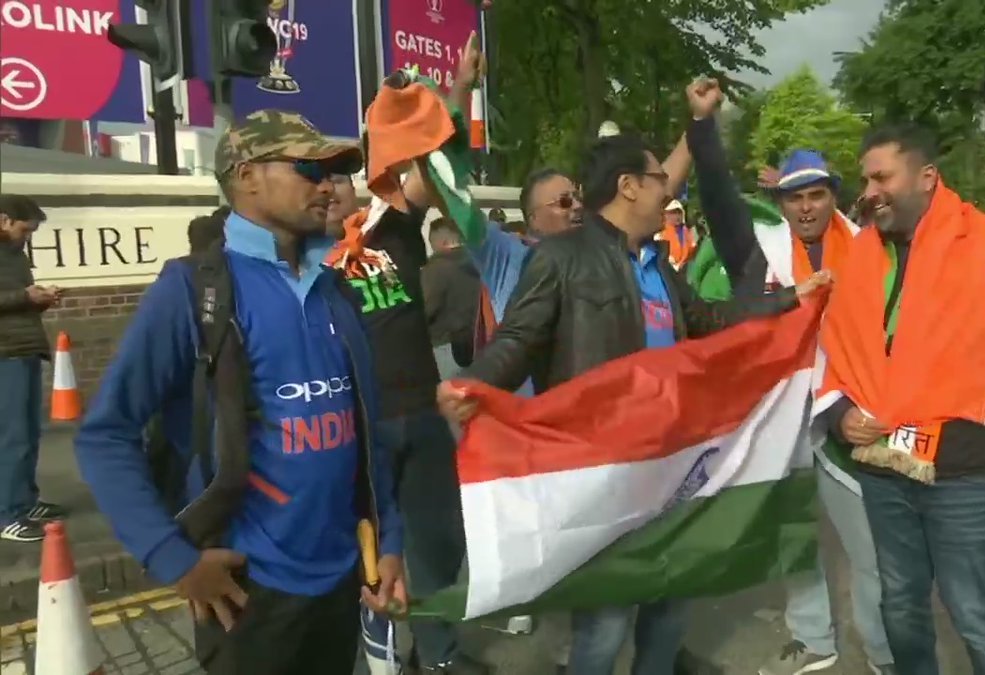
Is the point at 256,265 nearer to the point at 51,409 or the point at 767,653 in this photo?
the point at 767,653

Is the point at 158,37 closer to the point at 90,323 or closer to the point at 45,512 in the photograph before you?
the point at 45,512

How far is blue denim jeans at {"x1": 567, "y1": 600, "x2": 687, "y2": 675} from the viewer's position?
3.18 m

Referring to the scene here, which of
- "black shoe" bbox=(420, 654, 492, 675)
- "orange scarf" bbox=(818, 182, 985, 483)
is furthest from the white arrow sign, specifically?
"orange scarf" bbox=(818, 182, 985, 483)

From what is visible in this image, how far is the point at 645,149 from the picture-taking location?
3230 millimetres

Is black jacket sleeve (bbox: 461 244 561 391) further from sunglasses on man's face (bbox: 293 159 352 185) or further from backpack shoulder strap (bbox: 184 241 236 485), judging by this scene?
backpack shoulder strap (bbox: 184 241 236 485)

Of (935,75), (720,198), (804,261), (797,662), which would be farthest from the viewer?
(935,75)

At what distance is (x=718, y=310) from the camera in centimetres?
349

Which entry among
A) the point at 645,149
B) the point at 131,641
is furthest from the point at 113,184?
the point at 645,149

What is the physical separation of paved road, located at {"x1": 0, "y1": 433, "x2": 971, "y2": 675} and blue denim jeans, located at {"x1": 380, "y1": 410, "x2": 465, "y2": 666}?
28.3 inches

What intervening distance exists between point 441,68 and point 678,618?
13617 mm

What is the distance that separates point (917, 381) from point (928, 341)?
12 centimetres

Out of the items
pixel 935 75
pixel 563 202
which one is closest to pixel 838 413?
pixel 563 202

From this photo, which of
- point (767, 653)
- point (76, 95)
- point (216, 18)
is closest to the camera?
point (767, 653)

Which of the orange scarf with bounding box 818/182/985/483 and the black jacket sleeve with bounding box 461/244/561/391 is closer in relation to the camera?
the orange scarf with bounding box 818/182/985/483
